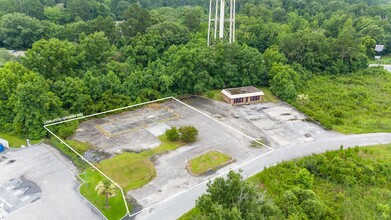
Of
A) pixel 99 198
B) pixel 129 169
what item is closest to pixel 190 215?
pixel 99 198

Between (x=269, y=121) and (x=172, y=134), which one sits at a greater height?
(x=172, y=134)

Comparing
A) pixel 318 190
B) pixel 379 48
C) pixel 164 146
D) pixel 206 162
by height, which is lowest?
pixel 318 190

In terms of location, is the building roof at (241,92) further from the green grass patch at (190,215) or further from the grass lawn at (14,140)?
the grass lawn at (14,140)

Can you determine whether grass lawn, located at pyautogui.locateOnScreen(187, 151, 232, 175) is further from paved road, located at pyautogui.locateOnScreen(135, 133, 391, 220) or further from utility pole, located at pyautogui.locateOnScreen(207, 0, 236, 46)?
utility pole, located at pyautogui.locateOnScreen(207, 0, 236, 46)

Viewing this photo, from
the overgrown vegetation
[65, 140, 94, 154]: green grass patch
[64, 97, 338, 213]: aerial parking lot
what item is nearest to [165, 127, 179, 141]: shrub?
[64, 97, 338, 213]: aerial parking lot

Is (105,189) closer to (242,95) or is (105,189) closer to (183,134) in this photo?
(183,134)

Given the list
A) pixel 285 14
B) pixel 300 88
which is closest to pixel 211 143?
pixel 300 88

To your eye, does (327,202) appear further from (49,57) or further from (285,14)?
(285,14)
